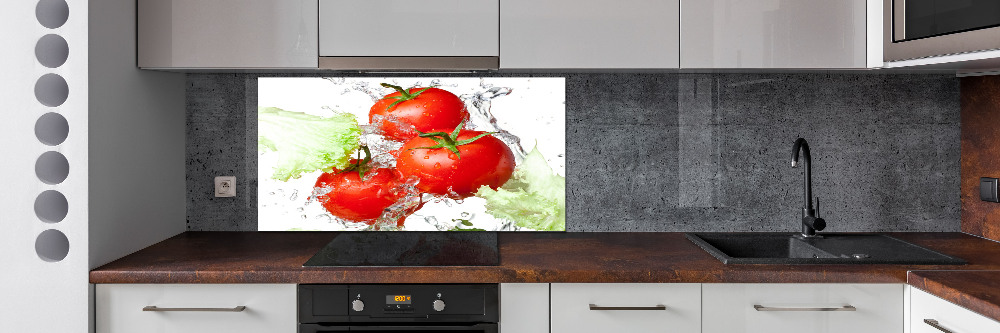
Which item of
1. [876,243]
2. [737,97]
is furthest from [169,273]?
[876,243]

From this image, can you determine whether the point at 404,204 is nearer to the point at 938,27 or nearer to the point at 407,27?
the point at 407,27

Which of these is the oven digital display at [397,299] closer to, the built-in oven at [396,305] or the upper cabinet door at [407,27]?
the built-in oven at [396,305]

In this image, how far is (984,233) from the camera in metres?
2.16

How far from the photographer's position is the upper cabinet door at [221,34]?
193cm

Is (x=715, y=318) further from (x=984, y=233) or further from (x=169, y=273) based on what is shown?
(x=169, y=273)

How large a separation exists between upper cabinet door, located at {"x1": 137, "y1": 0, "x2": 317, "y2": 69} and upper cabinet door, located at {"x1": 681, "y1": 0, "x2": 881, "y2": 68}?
1.08 m

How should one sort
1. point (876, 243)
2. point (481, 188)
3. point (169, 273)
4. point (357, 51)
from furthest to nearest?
point (481, 188)
point (876, 243)
point (357, 51)
point (169, 273)

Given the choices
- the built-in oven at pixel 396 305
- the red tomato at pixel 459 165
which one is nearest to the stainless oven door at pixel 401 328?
the built-in oven at pixel 396 305

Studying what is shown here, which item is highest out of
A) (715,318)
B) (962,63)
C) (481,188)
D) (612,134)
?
(962,63)

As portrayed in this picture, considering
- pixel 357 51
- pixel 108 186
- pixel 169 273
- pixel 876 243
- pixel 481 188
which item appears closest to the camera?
pixel 169 273

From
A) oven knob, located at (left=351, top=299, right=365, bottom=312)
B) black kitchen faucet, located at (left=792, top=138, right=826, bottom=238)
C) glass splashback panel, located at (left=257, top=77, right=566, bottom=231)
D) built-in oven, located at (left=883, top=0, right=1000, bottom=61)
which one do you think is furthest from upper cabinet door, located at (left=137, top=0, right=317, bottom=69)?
built-in oven, located at (left=883, top=0, right=1000, bottom=61)

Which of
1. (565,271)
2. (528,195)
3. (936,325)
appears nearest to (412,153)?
(528,195)

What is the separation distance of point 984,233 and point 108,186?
2.56m

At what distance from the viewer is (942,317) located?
1.52 meters
